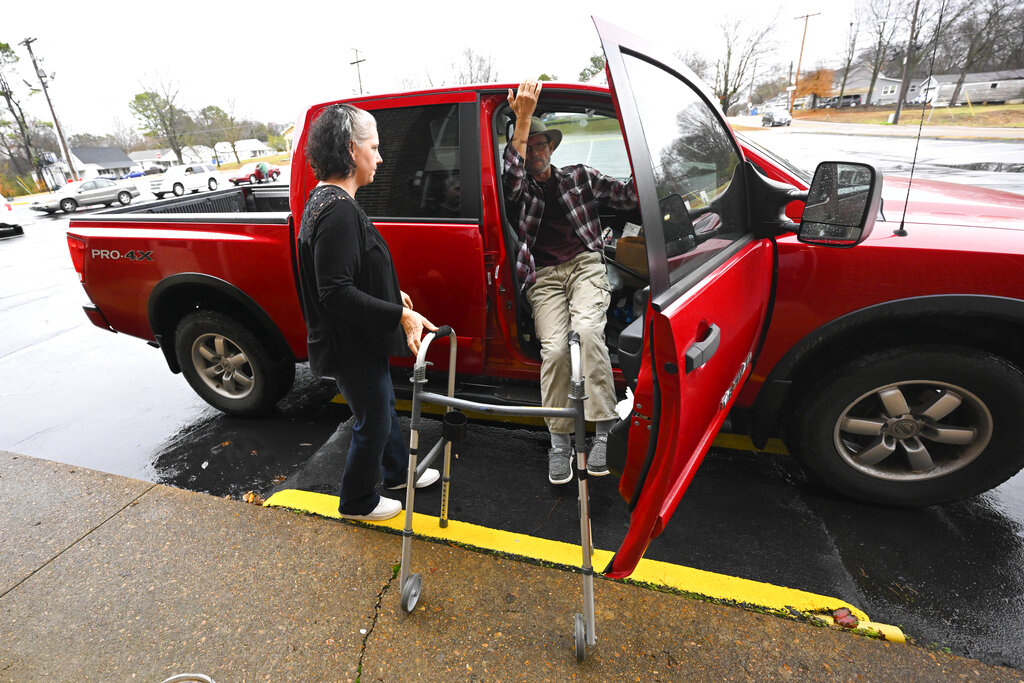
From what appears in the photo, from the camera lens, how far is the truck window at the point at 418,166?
8.32ft

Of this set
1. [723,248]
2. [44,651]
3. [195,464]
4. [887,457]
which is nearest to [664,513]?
[723,248]

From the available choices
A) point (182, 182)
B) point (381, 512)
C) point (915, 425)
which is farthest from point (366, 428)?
point (182, 182)

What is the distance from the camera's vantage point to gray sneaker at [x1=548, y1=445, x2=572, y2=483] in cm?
265

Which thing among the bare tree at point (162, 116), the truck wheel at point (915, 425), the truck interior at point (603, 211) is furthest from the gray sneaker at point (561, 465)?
the bare tree at point (162, 116)

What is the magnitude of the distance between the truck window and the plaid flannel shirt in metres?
0.26

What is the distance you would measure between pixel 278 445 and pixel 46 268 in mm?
9304

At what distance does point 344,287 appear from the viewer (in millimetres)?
1849

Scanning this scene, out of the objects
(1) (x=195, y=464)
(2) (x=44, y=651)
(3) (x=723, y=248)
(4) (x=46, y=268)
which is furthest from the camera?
(4) (x=46, y=268)

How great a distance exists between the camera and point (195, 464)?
3.15 metres

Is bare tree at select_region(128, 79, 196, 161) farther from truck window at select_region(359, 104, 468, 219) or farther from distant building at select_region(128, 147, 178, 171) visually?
truck window at select_region(359, 104, 468, 219)

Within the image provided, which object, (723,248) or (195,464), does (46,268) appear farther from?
(723,248)

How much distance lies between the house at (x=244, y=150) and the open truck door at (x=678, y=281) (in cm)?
7470

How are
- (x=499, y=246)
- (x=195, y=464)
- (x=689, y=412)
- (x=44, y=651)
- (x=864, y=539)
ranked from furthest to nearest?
(x=195, y=464), (x=499, y=246), (x=864, y=539), (x=44, y=651), (x=689, y=412)

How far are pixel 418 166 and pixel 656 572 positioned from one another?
7.06 ft
